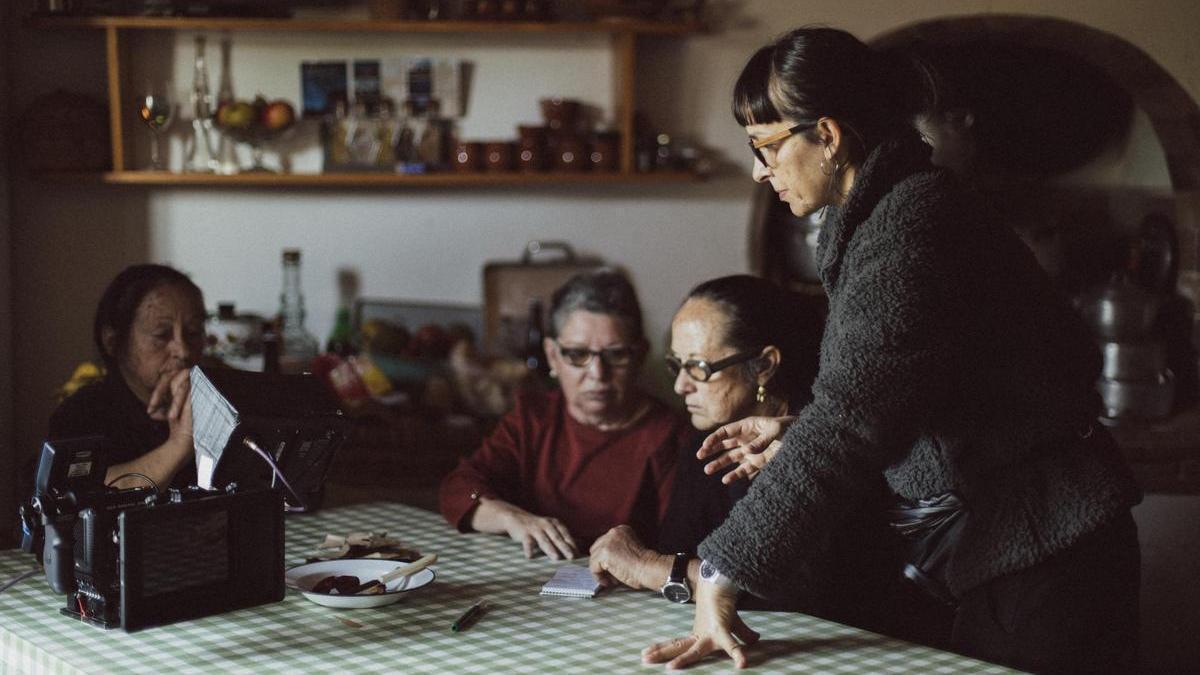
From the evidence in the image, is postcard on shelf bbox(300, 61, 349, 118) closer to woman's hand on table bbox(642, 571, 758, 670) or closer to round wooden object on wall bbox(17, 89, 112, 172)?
round wooden object on wall bbox(17, 89, 112, 172)

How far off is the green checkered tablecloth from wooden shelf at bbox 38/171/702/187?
193cm

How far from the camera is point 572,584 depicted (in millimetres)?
1939

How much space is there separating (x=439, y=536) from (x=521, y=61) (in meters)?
2.01

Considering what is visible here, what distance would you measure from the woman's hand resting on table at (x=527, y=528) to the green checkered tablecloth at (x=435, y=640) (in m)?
0.20

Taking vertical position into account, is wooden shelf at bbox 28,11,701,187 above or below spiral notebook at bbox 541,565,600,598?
above

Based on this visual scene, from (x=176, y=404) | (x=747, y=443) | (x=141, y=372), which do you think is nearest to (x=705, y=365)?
(x=747, y=443)

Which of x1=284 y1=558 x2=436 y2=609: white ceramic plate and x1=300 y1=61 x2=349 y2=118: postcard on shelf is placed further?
x1=300 y1=61 x2=349 y2=118: postcard on shelf

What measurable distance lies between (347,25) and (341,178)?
43 cm

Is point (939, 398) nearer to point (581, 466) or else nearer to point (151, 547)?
point (151, 547)

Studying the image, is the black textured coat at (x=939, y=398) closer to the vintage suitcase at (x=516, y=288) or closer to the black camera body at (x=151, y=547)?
the black camera body at (x=151, y=547)

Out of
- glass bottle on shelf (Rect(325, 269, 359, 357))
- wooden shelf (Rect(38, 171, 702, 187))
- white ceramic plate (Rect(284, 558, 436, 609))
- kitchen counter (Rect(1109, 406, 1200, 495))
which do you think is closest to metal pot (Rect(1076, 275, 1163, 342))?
kitchen counter (Rect(1109, 406, 1200, 495))

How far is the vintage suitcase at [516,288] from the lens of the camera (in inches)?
156

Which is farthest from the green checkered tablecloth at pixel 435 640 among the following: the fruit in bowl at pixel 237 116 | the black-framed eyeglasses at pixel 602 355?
the fruit in bowl at pixel 237 116

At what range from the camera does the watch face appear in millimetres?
1855
